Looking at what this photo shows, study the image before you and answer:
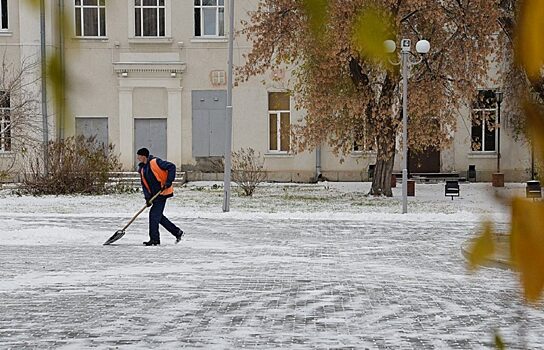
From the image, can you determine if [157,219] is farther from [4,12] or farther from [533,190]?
[533,190]

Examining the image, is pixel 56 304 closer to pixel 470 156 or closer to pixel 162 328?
pixel 162 328

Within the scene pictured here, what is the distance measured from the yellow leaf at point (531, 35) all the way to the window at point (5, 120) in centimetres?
101

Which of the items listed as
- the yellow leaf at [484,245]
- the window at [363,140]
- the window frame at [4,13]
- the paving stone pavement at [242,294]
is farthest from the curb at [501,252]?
the window at [363,140]

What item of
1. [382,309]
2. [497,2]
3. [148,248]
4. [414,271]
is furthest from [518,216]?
[148,248]

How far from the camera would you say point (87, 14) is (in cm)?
138

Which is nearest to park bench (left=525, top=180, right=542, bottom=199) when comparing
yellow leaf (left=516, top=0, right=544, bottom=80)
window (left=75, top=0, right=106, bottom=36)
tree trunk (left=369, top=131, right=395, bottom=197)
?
yellow leaf (left=516, top=0, right=544, bottom=80)

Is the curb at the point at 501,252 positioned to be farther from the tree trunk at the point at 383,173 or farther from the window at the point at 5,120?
the tree trunk at the point at 383,173

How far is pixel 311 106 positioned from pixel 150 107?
11.6 meters

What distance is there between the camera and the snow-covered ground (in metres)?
8.15

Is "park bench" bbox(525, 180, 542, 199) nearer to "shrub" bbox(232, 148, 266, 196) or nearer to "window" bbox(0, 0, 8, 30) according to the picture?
"window" bbox(0, 0, 8, 30)

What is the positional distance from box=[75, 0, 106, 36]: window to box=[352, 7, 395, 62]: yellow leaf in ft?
1.32

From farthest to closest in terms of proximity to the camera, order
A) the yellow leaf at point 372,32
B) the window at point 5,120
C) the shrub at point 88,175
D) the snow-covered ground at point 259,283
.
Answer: the shrub at point 88,175
the snow-covered ground at point 259,283
the window at point 5,120
the yellow leaf at point 372,32

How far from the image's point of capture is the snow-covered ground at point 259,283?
8.15 metres

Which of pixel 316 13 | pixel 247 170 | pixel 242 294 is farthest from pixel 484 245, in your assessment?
pixel 247 170
